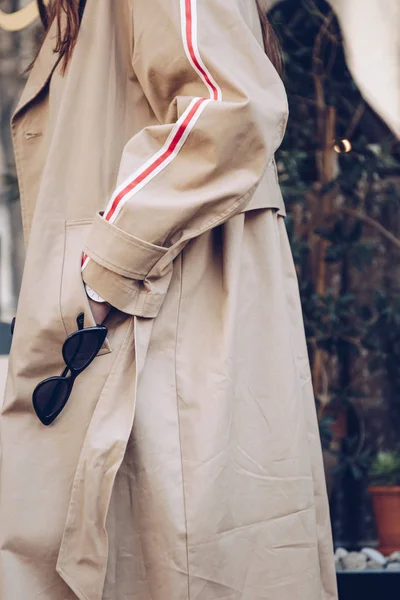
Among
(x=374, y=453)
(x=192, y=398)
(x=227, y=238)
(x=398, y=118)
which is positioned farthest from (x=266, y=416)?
(x=374, y=453)

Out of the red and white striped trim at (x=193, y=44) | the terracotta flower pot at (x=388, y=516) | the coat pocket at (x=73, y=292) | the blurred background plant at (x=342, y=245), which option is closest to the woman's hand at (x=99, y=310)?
the coat pocket at (x=73, y=292)

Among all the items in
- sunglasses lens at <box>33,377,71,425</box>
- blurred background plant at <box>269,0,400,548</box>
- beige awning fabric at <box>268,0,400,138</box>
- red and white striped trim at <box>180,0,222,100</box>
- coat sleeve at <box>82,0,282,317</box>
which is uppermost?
red and white striped trim at <box>180,0,222,100</box>

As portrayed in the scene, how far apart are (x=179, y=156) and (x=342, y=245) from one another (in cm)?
185

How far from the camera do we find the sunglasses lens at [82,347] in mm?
1387

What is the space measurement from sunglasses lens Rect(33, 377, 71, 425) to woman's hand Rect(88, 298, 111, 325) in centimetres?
12

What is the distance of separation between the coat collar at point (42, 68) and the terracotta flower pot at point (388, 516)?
6.87ft

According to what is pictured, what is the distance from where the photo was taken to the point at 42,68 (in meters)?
1.61

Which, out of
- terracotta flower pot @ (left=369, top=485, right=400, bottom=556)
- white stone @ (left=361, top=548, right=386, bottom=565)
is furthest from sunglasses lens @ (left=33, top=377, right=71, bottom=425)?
terracotta flower pot @ (left=369, top=485, right=400, bottom=556)

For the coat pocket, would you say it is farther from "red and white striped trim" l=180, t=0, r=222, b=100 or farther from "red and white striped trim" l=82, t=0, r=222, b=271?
"red and white striped trim" l=180, t=0, r=222, b=100

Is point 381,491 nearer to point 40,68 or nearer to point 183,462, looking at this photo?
point 183,462

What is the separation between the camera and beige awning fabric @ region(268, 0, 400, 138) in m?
2.73

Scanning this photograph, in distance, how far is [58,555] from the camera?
1.39 m

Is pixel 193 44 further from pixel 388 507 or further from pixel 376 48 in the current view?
pixel 388 507

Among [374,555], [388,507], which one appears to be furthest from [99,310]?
[388,507]
